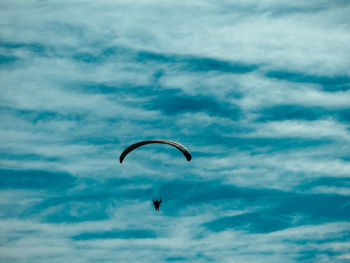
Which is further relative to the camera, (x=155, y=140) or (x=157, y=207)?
(x=157, y=207)

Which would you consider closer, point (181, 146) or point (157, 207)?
point (181, 146)

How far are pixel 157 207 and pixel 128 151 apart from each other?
1129 cm

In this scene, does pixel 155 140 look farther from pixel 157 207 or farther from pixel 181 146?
pixel 157 207

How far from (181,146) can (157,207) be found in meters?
14.7

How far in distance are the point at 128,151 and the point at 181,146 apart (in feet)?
30.4

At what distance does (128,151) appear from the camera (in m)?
106

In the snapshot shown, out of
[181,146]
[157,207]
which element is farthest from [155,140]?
[157,207]

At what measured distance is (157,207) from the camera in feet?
364

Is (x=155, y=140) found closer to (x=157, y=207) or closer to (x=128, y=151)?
(x=128, y=151)

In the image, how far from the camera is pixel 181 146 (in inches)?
3969

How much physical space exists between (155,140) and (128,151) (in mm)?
6049
